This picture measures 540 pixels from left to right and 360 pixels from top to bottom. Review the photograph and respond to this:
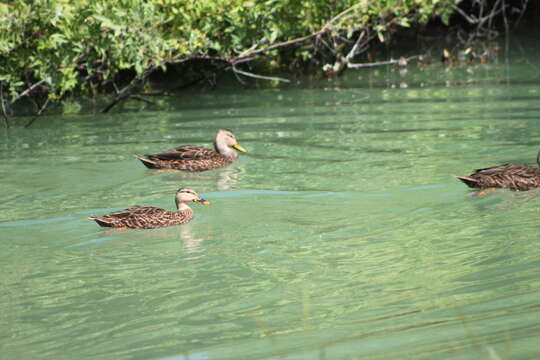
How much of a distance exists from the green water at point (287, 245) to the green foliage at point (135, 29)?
1625 millimetres

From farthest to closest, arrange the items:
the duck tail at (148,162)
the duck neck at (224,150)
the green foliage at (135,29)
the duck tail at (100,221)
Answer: the green foliage at (135,29), the duck neck at (224,150), the duck tail at (148,162), the duck tail at (100,221)

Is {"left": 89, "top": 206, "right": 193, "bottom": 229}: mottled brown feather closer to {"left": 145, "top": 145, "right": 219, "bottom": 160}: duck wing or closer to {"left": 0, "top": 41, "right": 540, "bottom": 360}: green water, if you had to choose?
{"left": 0, "top": 41, "right": 540, "bottom": 360}: green water

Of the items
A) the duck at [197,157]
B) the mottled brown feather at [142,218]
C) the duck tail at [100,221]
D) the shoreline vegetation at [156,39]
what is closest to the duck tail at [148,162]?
the duck at [197,157]

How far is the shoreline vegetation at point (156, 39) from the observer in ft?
50.0

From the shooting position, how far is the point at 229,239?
8.02 meters

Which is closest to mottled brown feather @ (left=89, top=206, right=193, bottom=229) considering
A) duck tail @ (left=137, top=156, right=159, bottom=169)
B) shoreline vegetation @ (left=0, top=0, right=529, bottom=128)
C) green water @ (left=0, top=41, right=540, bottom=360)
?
green water @ (left=0, top=41, right=540, bottom=360)

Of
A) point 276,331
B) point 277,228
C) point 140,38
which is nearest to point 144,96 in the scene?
point 140,38

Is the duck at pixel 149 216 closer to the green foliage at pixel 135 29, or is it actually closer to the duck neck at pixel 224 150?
the duck neck at pixel 224 150

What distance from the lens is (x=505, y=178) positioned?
30.1ft

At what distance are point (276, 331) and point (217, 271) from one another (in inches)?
62.7

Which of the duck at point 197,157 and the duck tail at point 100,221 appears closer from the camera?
the duck tail at point 100,221

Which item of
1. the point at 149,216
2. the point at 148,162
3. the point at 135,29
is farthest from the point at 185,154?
the point at 135,29

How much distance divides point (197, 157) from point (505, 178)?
4463mm

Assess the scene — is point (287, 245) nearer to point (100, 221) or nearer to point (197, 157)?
point (100, 221)
